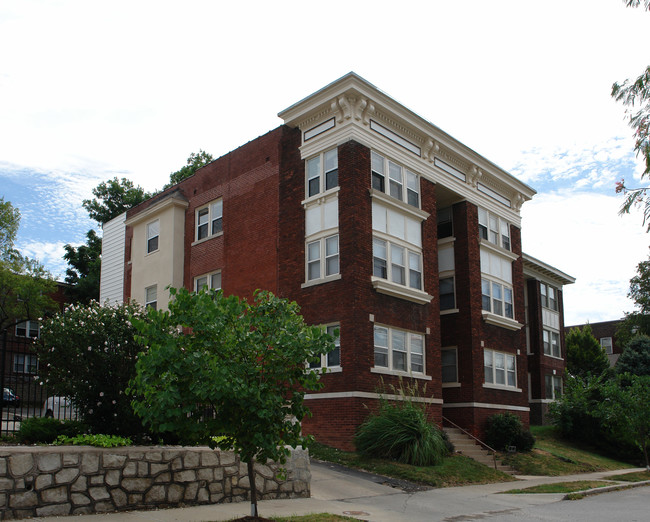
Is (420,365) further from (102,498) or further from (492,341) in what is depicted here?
(102,498)

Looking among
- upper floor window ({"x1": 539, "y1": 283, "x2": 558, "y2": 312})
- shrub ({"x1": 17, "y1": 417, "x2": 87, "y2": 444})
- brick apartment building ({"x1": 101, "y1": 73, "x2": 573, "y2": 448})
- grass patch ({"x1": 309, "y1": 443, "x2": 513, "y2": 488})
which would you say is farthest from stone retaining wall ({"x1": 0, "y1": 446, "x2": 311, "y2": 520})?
upper floor window ({"x1": 539, "y1": 283, "x2": 558, "y2": 312})

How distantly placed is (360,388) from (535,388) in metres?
20.8

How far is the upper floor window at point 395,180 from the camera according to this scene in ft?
73.1

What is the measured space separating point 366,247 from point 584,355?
31.7 meters

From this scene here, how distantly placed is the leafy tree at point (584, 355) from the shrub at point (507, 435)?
79.7 feet

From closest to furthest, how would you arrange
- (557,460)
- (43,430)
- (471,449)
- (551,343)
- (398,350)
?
(43,430)
(398,350)
(471,449)
(557,460)
(551,343)

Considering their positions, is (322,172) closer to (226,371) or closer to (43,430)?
(43,430)

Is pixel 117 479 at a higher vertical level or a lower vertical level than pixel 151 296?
lower

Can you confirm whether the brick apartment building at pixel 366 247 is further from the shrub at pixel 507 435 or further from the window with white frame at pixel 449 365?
the shrub at pixel 507 435

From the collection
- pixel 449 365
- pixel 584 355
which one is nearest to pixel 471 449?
pixel 449 365

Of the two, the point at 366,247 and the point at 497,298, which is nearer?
the point at 366,247

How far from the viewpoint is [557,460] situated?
930 inches

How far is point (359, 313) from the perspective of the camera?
2016cm

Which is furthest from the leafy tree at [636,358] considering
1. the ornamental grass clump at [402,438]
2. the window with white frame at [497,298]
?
the ornamental grass clump at [402,438]
